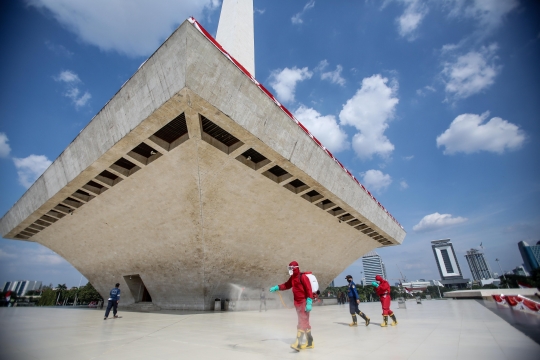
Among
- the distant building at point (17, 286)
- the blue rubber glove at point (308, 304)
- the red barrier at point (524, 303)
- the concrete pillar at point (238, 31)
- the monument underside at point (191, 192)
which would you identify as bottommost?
the red barrier at point (524, 303)

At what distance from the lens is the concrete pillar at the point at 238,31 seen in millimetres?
20083

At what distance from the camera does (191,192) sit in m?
10.3

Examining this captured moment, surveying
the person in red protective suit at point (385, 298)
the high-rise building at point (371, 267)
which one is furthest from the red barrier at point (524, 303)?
the high-rise building at point (371, 267)

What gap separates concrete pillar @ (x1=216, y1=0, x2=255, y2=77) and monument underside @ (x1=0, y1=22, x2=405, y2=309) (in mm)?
13021

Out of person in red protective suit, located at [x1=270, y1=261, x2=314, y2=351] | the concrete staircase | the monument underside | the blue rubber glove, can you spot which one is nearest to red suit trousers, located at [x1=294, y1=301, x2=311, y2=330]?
person in red protective suit, located at [x1=270, y1=261, x2=314, y2=351]

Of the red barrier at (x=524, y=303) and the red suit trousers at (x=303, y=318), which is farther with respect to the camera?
the red barrier at (x=524, y=303)

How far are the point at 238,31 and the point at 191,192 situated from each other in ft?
53.9

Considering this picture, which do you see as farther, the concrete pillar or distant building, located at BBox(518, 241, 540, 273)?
the concrete pillar

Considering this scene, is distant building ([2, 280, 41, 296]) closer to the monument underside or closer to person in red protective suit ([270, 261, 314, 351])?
the monument underside

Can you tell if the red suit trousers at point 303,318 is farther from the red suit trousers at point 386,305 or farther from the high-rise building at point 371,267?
the high-rise building at point 371,267

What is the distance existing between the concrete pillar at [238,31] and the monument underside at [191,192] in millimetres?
13021

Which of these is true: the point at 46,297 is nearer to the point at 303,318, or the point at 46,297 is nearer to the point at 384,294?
the point at 384,294

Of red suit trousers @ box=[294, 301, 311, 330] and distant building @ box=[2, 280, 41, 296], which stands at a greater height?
distant building @ box=[2, 280, 41, 296]

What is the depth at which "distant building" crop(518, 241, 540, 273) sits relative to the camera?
4.11 metres
